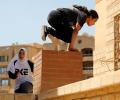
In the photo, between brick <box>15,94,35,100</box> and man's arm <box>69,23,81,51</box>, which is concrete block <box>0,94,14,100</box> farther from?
man's arm <box>69,23,81,51</box>

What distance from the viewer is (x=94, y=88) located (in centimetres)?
590

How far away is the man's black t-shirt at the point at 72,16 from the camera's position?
362 inches

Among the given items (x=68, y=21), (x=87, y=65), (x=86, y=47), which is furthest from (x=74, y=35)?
(x=86, y=47)

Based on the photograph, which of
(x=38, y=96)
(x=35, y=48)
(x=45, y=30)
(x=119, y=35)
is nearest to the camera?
(x=38, y=96)

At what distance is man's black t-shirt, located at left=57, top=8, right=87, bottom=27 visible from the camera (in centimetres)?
920

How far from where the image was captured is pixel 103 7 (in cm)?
1255

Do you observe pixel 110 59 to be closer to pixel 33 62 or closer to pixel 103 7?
pixel 33 62

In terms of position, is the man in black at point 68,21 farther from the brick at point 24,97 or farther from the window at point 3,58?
the window at point 3,58

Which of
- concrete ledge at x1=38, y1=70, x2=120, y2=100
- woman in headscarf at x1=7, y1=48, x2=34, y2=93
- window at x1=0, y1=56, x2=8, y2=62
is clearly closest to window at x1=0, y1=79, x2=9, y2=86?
window at x1=0, y1=56, x2=8, y2=62

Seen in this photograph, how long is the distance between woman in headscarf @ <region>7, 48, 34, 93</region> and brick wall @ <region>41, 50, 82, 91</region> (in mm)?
601

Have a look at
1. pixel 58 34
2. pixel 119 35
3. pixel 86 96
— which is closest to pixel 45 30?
pixel 58 34

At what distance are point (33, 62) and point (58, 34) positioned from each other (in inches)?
29.1

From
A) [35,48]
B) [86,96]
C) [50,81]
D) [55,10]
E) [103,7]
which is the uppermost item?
[35,48]

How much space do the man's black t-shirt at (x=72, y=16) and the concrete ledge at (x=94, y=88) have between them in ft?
6.55
